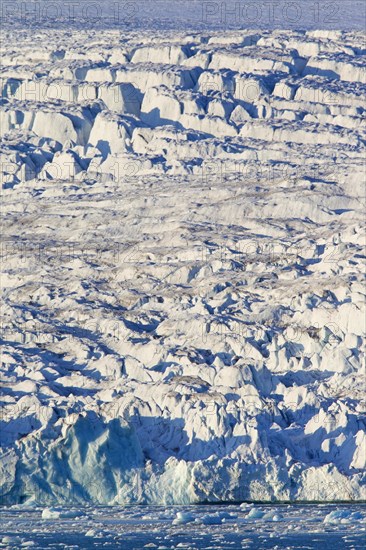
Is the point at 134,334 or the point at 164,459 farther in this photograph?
the point at 134,334

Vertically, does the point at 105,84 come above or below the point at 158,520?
above

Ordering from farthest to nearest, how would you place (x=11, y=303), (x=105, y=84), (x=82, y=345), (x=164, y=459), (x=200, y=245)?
(x=105, y=84)
(x=200, y=245)
(x=11, y=303)
(x=82, y=345)
(x=164, y=459)

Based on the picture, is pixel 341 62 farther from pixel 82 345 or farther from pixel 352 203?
pixel 82 345

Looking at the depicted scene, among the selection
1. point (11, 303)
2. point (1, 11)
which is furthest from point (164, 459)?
point (1, 11)

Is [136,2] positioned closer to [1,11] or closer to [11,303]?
[1,11]

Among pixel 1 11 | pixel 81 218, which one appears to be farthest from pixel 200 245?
pixel 1 11

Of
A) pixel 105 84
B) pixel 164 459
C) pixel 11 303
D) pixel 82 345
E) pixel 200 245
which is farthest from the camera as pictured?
pixel 105 84
